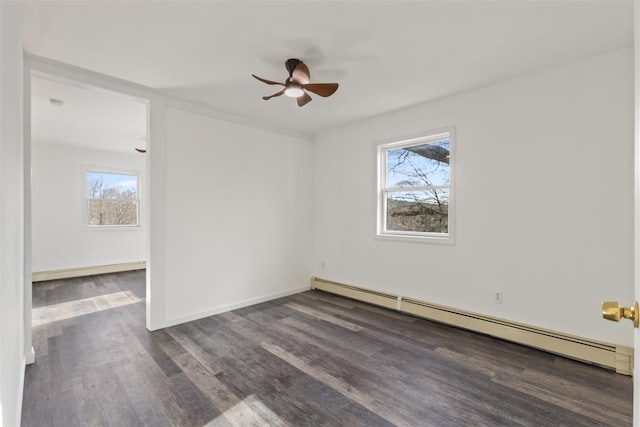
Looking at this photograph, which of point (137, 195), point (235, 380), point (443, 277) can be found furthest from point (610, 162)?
point (137, 195)

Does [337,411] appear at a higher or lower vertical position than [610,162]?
lower

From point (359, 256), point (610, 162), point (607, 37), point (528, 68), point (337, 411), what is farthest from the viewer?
point (359, 256)

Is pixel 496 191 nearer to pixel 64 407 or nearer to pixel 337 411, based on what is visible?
pixel 337 411

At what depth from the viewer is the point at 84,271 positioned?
5.75 m

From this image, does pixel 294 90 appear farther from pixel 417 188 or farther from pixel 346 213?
pixel 346 213

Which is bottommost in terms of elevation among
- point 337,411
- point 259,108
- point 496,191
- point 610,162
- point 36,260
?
point 337,411

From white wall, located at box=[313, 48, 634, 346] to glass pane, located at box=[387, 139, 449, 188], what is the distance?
0.26 m

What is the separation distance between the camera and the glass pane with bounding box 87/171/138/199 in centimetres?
598

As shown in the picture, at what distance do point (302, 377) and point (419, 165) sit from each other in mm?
2831

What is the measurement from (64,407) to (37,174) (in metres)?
5.21

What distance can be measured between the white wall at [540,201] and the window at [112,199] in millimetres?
5797

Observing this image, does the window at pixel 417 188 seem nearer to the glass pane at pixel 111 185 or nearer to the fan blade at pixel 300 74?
the fan blade at pixel 300 74

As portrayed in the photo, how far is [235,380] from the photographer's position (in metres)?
2.26

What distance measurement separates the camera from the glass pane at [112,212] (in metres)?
6.00
